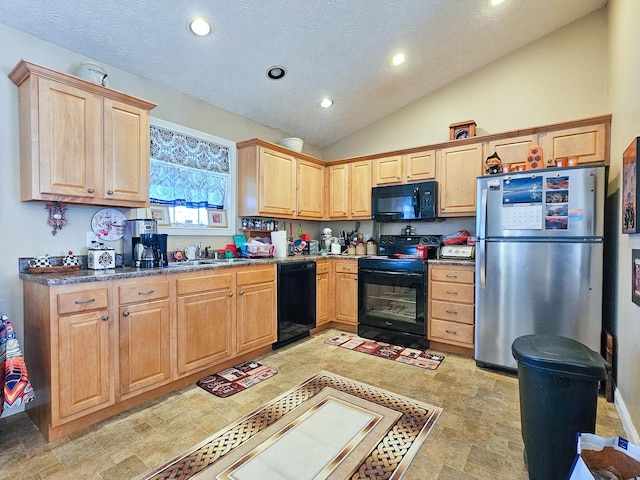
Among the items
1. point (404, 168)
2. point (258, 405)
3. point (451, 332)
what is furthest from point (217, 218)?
point (451, 332)

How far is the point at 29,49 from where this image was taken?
7.24ft

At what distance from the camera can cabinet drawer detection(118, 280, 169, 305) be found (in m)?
2.13

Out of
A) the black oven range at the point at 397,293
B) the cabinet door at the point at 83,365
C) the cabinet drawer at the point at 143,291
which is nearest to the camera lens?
the cabinet door at the point at 83,365

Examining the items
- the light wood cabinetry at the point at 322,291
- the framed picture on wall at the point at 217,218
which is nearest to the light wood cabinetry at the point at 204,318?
the framed picture on wall at the point at 217,218

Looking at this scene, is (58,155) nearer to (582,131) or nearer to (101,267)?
(101,267)

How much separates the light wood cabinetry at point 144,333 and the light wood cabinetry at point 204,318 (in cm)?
11

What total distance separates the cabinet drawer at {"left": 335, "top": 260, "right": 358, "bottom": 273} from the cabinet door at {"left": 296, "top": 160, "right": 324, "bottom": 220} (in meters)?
0.80

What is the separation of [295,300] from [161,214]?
165 cm

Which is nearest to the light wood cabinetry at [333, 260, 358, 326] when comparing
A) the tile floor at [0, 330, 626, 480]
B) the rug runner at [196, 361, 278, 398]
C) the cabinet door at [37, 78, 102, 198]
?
the tile floor at [0, 330, 626, 480]

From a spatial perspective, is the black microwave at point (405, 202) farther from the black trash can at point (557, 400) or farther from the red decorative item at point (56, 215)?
the red decorative item at point (56, 215)

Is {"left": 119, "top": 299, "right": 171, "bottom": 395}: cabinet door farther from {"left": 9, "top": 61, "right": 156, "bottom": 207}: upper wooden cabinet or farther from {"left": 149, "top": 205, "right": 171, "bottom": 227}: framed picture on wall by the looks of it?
{"left": 149, "top": 205, "right": 171, "bottom": 227}: framed picture on wall

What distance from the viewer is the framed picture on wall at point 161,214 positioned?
299cm

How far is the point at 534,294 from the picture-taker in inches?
104

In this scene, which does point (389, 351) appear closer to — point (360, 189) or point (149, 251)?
point (360, 189)
